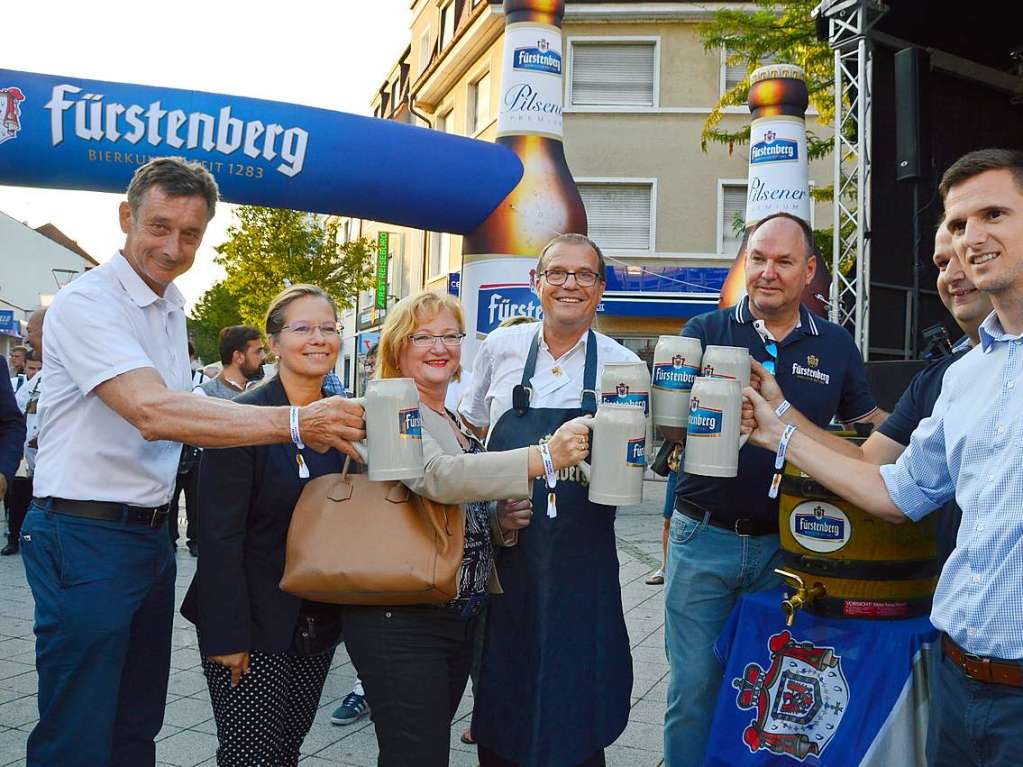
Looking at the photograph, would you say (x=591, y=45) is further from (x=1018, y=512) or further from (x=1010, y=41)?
(x=1018, y=512)

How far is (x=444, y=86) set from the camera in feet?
71.3

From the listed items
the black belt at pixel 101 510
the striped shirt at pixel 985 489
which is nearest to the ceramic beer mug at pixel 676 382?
the striped shirt at pixel 985 489

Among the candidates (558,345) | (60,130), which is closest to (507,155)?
(60,130)

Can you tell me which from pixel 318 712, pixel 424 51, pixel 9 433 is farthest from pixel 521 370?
pixel 424 51

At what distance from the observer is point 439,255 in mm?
22578

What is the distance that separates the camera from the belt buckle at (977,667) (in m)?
1.64

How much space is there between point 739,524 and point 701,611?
0.99 feet

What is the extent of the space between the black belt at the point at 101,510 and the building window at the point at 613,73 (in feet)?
53.8

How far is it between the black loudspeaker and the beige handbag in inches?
205

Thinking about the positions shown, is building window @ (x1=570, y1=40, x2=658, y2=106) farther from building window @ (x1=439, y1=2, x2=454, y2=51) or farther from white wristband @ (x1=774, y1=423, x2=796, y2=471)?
white wristband @ (x1=774, y1=423, x2=796, y2=471)

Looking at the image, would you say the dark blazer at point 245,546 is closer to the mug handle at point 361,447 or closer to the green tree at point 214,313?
the mug handle at point 361,447

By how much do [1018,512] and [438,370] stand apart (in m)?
1.44

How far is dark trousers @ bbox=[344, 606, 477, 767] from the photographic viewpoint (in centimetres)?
207

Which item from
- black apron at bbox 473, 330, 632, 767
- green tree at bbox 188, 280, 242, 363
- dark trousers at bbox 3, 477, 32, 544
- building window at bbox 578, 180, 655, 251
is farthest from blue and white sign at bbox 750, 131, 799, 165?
green tree at bbox 188, 280, 242, 363
